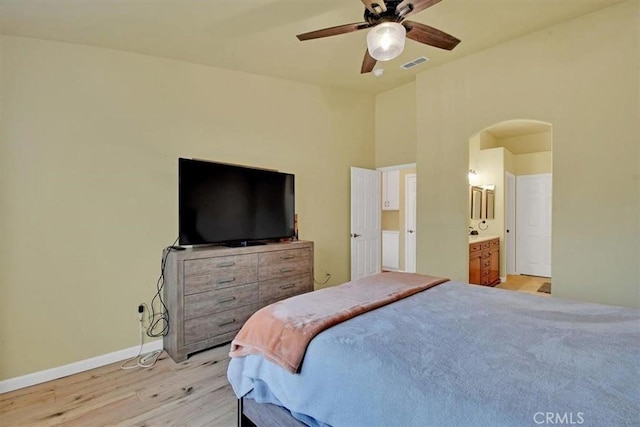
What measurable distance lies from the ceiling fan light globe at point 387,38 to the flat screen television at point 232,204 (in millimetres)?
1805

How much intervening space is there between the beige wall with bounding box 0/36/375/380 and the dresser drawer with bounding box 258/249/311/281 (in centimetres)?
98

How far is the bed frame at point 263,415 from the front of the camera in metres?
1.35

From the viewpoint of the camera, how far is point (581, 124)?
9.30ft

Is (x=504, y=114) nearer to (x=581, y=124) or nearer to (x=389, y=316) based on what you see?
(x=581, y=124)

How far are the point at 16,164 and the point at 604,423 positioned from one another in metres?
3.65

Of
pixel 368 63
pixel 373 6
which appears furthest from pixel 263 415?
pixel 368 63

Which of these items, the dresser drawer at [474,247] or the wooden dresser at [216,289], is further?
the dresser drawer at [474,247]

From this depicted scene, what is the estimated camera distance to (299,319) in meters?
1.44

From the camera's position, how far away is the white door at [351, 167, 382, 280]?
4.58 metres

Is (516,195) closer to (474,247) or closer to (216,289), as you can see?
(474,247)

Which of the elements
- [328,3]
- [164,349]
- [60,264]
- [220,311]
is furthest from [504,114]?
[60,264]

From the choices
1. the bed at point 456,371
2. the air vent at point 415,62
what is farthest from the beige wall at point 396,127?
the bed at point 456,371

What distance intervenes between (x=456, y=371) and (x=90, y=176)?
3096 millimetres

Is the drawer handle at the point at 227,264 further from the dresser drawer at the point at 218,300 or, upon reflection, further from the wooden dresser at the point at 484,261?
the wooden dresser at the point at 484,261
